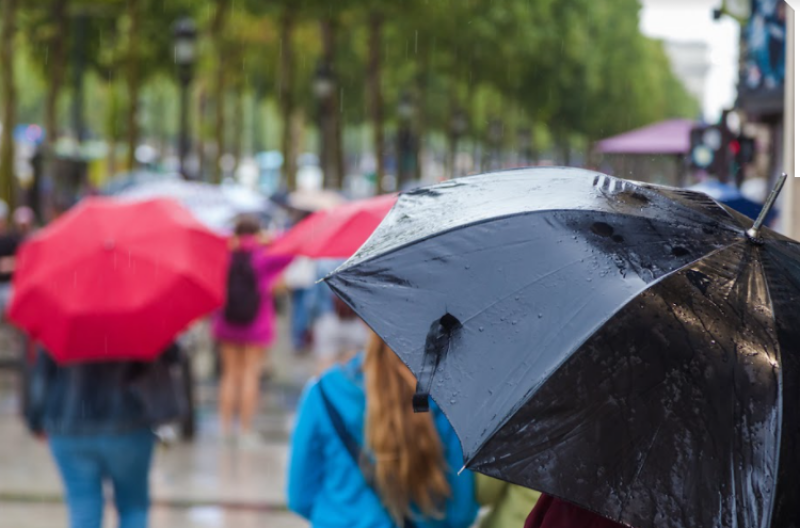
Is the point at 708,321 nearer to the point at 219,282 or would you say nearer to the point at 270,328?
the point at 219,282

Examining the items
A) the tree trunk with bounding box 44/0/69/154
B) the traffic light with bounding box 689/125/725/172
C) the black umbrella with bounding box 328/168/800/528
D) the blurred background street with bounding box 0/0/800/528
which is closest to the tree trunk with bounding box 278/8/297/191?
the blurred background street with bounding box 0/0/800/528

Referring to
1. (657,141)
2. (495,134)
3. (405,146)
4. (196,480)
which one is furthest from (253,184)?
(196,480)

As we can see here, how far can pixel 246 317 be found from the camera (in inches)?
446

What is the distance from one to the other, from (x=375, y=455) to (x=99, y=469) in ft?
7.34

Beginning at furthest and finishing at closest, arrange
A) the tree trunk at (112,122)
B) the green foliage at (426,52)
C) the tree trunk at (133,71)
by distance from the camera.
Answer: the tree trunk at (112,122) → the green foliage at (426,52) → the tree trunk at (133,71)

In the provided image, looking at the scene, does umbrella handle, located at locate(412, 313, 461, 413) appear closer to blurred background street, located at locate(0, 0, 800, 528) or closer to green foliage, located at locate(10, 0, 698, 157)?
blurred background street, located at locate(0, 0, 800, 528)

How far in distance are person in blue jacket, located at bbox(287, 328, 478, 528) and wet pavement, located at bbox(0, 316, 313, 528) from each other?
3143 millimetres

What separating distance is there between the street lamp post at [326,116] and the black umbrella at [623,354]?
26.3m

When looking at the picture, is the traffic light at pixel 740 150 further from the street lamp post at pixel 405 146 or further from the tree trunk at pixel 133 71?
the street lamp post at pixel 405 146

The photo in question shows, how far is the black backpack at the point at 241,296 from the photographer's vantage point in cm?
1126

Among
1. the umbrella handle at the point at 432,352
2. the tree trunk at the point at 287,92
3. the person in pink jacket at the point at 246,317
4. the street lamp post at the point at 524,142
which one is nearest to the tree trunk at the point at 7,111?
the tree trunk at the point at 287,92

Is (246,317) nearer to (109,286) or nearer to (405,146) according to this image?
(109,286)

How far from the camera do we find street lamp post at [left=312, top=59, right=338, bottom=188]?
29203 millimetres

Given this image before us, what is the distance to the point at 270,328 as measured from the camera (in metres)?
11.5
